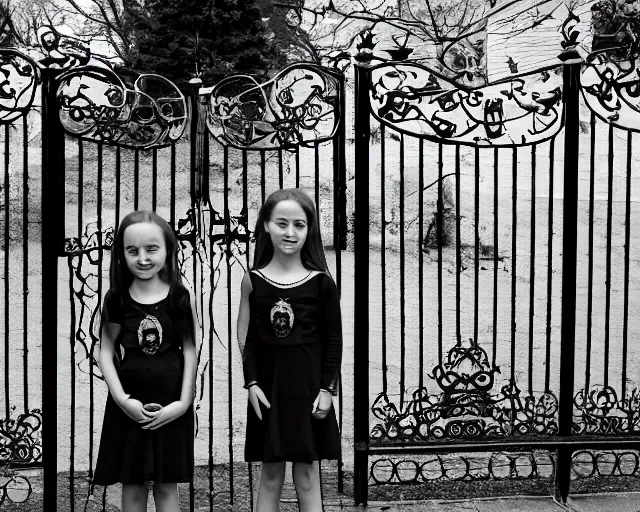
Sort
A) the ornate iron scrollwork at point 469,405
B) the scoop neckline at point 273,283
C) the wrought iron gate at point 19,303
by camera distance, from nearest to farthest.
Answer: the scoop neckline at point 273,283, the wrought iron gate at point 19,303, the ornate iron scrollwork at point 469,405

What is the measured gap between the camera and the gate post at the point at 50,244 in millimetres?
4309

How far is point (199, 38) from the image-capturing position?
9680mm

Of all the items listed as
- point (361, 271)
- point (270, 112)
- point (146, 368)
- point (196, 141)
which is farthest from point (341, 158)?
point (146, 368)

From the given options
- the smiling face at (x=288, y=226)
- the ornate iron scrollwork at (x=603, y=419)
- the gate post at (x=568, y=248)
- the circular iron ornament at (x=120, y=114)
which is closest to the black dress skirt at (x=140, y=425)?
the smiling face at (x=288, y=226)

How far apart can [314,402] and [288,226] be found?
72cm

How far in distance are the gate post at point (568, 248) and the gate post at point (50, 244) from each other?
2.49 metres

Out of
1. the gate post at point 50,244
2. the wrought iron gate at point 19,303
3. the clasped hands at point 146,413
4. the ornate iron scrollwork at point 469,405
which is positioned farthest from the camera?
the ornate iron scrollwork at point 469,405

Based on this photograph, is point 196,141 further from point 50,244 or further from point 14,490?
point 14,490

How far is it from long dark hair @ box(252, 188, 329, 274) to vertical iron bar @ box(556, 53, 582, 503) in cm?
151

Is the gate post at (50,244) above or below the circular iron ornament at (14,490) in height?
above

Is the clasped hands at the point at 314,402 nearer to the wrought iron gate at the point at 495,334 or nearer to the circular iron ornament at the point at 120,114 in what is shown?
the wrought iron gate at the point at 495,334

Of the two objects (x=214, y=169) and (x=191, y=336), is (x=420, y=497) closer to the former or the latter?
(x=191, y=336)

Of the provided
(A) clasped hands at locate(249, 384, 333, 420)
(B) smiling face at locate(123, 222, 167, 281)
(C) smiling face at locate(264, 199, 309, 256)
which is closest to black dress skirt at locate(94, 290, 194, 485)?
(B) smiling face at locate(123, 222, 167, 281)

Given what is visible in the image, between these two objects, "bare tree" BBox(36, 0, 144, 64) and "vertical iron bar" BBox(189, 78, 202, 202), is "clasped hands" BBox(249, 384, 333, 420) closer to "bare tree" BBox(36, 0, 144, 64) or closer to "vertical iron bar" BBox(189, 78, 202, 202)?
"vertical iron bar" BBox(189, 78, 202, 202)
